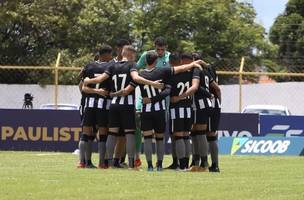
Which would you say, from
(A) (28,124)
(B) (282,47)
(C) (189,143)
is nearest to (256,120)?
(A) (28,124)

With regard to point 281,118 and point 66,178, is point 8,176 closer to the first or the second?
point 66,178

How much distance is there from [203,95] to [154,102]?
97 cm

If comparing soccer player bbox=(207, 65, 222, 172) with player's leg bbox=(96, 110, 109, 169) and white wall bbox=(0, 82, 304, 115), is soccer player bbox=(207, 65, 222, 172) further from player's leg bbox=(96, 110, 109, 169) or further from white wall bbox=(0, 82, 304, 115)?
white wall bbox=(0, 82, 304, 115)

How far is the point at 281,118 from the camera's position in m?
24.1

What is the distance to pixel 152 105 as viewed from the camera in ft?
47.3

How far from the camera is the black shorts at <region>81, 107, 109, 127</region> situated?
15.0m

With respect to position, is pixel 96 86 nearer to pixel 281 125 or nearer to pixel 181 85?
pixel 181 85

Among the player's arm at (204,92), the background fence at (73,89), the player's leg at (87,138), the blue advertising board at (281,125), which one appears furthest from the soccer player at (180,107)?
the background fence at (73,89)

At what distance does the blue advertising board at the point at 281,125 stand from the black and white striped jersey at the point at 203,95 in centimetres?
943

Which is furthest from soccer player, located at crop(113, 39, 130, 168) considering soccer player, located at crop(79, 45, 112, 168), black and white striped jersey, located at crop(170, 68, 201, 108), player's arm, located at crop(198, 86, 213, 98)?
player's arm, located at crop(198, 86, 213, 98)

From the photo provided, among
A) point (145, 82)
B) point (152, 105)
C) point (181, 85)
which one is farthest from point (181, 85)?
point (145, 82)

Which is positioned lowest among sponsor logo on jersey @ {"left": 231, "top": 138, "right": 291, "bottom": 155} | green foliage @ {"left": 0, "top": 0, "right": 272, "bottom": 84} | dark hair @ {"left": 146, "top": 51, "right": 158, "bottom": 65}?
sponsor logo on jersey @ {"left": 231, "top": 138, "right": 291, "bottom": 155}

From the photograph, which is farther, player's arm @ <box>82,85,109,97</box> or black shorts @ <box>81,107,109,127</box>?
black shorts @ <box>81,107,109,127</box>

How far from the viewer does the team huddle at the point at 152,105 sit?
1444 cm
